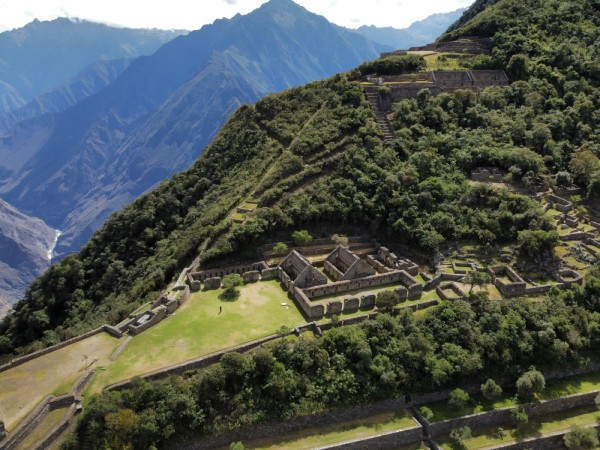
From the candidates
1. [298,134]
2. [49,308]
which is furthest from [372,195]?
[49,308]

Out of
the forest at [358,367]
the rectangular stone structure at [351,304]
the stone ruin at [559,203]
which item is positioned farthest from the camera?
the stone ruin at [559,203]

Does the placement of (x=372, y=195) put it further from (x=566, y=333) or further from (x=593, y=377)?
(x=593, y=377)

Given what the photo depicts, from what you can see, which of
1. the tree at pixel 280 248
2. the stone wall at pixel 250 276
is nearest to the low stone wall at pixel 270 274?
the stone wall at pixel 250 276

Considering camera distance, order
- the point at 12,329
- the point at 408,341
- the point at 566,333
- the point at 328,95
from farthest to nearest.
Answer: the point at 328,95
the point at 12,329
the point at 566,333
the point at 408,341

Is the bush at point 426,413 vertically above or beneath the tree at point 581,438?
above

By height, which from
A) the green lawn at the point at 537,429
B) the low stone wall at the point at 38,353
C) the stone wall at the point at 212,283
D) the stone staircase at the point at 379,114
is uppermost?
the stone staircase at the point at 379,114

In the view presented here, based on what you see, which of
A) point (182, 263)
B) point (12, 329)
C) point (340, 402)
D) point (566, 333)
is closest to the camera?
point (340, 402)

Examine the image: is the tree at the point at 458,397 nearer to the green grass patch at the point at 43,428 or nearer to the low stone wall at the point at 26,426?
the green grass patch at the point at 43,428
